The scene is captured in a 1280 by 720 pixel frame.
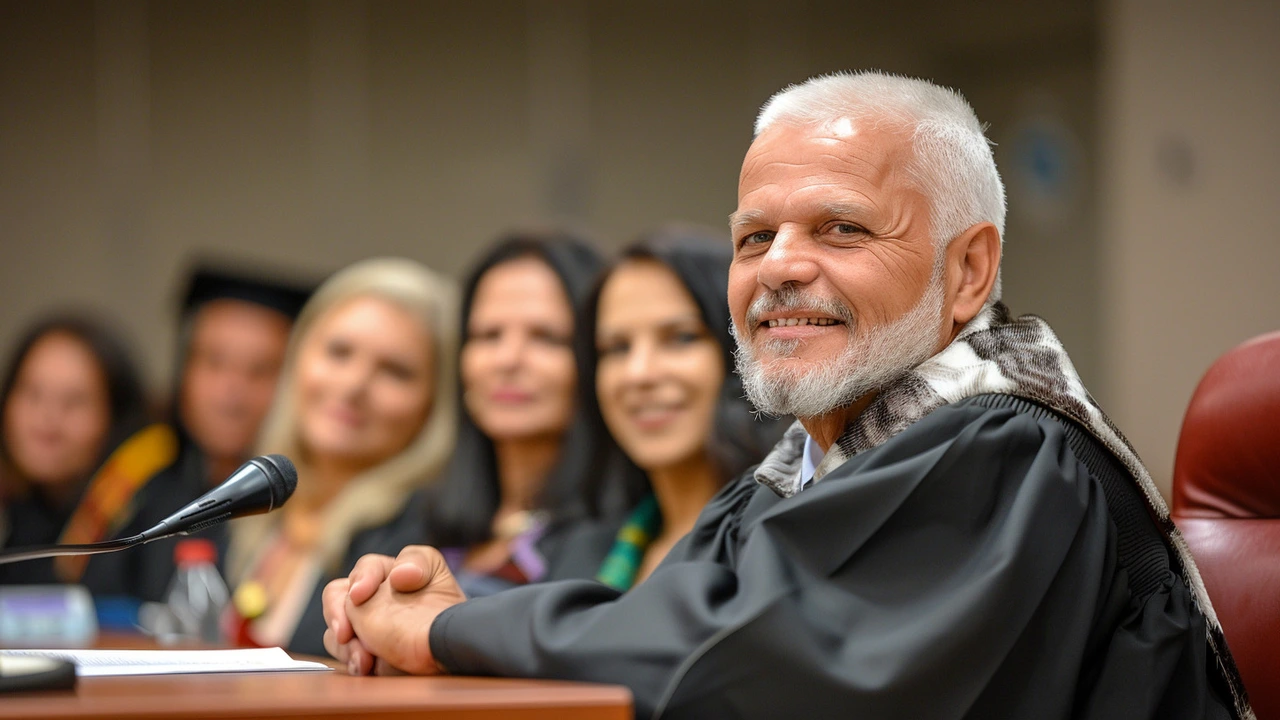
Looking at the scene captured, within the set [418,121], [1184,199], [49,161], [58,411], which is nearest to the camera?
[58,411]

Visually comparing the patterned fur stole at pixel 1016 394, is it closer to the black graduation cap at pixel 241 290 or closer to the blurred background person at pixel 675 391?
the blurred background person at pixel 675 391

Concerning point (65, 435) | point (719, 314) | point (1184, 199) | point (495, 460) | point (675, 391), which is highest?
point (1184, 199)

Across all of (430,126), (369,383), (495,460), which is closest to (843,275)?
(495,460)

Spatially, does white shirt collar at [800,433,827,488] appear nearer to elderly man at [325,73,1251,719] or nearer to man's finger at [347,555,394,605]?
elderly man at [325,73,1251,719]

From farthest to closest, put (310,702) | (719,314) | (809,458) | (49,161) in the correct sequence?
(49,161) → (719,314) → (809,458) → (310,702)

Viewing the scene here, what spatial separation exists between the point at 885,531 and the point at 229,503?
69cm

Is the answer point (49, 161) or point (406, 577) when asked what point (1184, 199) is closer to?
point (406, 577)

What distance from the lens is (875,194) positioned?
5.24 ft

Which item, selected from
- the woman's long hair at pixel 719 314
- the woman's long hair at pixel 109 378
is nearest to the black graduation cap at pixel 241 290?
the woman's long hair at pixel 109 378

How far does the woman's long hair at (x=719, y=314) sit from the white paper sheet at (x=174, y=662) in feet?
4.24

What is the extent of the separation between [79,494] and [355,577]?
3.50m

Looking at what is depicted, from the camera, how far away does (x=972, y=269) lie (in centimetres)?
166

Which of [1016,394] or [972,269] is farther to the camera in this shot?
[972,269]

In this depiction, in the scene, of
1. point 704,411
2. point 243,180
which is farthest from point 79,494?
point 704,411
